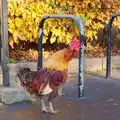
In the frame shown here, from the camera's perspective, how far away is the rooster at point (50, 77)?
20.0 ft

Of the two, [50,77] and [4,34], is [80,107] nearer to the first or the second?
[50,77]

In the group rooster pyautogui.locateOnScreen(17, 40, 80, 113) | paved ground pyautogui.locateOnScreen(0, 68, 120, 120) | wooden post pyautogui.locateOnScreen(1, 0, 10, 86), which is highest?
Answer: wooden post pyautogui.locateOnScreen(1, 0, 10, 86)

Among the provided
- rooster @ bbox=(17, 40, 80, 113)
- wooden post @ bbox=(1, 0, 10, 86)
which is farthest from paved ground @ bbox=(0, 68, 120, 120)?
wooden post @ bbox=(1, 0, 10, 86)

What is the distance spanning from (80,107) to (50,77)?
816 millimetres

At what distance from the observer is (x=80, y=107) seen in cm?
666

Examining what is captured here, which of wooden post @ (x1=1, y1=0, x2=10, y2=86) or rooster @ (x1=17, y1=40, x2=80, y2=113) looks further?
wooden post @ (x1=1, y1=0, x2=10, y2=86)

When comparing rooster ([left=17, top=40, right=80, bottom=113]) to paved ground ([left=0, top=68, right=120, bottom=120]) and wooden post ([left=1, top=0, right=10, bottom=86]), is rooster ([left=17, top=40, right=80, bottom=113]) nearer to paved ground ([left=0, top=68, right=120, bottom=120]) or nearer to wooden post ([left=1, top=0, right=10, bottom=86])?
paved ground ([left=0, top=68, right=120, bottom=120])

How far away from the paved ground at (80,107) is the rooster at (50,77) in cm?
31

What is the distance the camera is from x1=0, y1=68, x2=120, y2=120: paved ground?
6176mm

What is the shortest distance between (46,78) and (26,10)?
133 inches

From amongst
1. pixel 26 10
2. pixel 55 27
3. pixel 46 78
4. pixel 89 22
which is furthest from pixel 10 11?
pixel 46 78

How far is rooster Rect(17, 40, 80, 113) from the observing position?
608cm

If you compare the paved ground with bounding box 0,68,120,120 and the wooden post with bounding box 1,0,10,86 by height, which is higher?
the wooden post with bounding box 1,0,10,86

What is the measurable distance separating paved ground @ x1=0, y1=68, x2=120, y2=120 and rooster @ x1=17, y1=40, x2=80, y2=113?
1.01 ft
